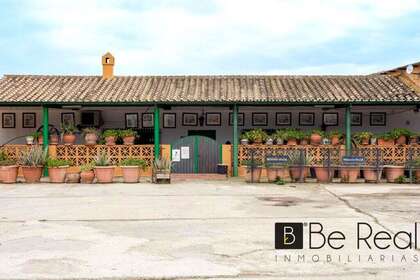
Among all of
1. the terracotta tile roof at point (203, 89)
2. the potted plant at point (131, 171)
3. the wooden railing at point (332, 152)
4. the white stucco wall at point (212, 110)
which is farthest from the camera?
the white stucco wall at point (212, 110)

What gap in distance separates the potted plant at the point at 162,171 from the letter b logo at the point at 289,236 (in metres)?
7.94

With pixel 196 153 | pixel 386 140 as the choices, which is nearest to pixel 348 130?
pixel 386 140

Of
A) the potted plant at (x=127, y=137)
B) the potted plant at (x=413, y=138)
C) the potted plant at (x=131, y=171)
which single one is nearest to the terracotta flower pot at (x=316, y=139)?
the potted plant at (x=413, y=138)

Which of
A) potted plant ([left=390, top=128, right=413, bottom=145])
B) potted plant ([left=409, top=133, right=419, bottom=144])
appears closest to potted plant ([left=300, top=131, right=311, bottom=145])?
potted plant ([left=390, top=128, right=413, bottom=145])

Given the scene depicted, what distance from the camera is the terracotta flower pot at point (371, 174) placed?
54.5 feet

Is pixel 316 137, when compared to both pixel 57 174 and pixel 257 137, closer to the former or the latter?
pixel 257 137

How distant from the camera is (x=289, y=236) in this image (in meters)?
7.89

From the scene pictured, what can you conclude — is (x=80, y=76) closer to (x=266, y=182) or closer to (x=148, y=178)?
(x=148, y=178)

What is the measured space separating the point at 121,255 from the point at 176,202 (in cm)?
520

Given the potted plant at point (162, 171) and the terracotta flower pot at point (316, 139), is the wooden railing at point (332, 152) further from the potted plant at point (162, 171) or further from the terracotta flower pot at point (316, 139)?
the potted plant at point (162, 171)

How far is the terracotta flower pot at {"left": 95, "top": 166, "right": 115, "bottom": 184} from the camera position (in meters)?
16.6

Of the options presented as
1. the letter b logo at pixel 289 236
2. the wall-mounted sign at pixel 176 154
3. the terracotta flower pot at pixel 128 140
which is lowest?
the letter b logo at pixel 289 236

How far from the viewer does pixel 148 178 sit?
18.1m

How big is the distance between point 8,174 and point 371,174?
1177 centimetres
